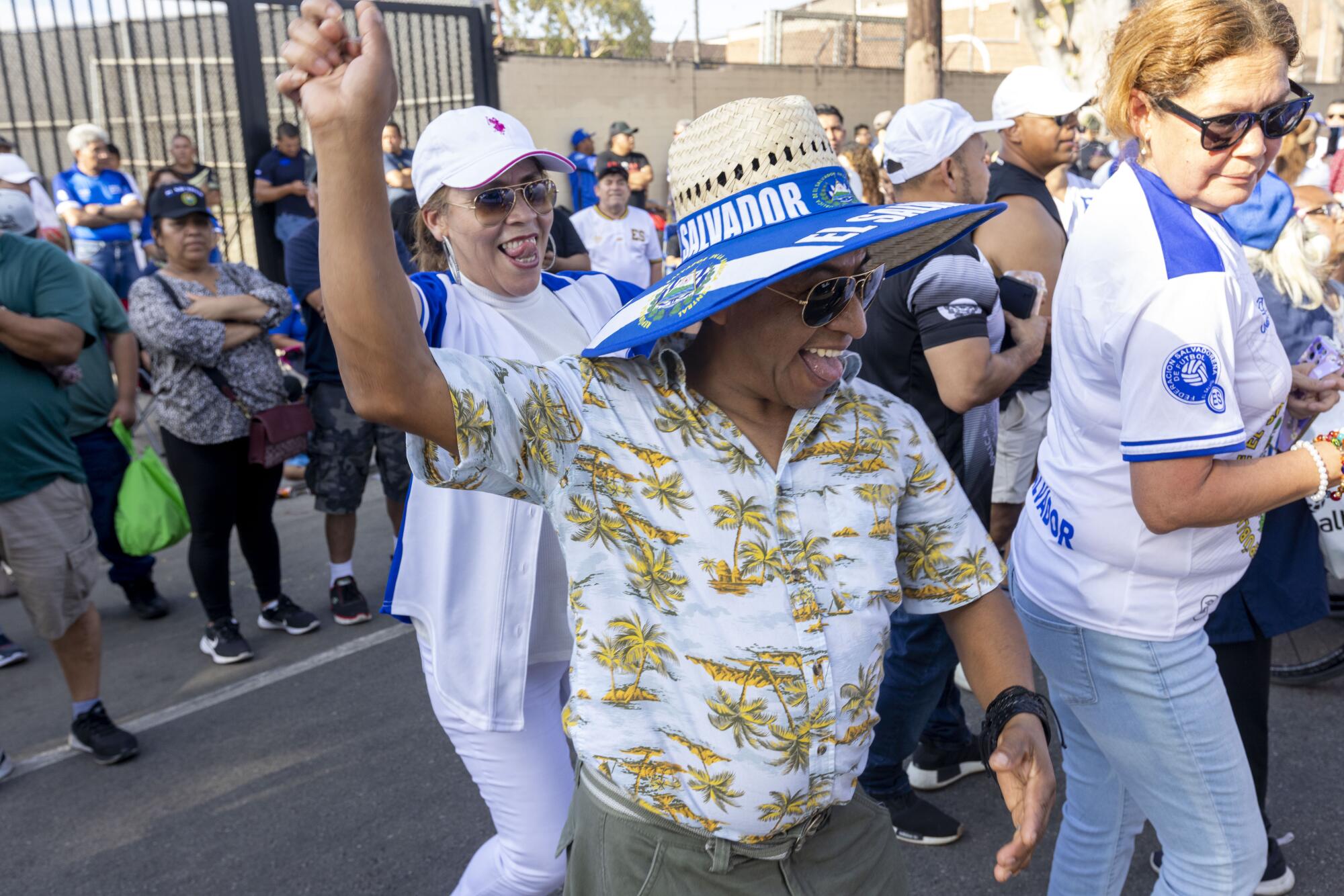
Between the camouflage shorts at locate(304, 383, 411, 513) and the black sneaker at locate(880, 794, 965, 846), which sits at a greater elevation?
the camouflage shorts at locate(304, 383, 411, 513)

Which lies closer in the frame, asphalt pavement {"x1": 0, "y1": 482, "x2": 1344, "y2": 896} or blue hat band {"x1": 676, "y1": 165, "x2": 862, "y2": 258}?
blue hat band {"x1": 676, "y1": 165, "x2": 862, "y2": 258}

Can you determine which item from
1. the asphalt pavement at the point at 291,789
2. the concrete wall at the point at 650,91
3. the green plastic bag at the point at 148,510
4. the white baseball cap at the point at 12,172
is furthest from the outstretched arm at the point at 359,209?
the concrete wall at the point at 650,91

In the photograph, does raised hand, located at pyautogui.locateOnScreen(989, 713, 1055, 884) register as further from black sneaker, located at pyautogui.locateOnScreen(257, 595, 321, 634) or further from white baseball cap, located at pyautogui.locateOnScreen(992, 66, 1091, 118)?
black sneaker, located at pyautogui.locateOnScreen(257, 595, 321, 634)

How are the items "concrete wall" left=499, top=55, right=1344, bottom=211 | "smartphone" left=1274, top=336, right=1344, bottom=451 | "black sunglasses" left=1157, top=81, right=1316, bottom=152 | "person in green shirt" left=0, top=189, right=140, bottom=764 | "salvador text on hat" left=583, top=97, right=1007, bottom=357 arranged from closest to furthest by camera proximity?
"salvador text on hat" left=583, top=97, right=1007, bottom=357 < "black sunglasses" left=1157, top=81, right=1316, bottom=152 < "smartphone" left=1274, top=336, right=1344, bottom=451 < "person in green shirt" left=0, top=189, right=140, bottom=764 < "concrete wall" left=499, top=55, right=1344, bottom=211

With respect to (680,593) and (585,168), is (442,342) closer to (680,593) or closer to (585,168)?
(680,593)

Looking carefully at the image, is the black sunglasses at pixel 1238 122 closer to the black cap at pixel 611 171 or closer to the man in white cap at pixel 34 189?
the man in white cap at pixel 34 189

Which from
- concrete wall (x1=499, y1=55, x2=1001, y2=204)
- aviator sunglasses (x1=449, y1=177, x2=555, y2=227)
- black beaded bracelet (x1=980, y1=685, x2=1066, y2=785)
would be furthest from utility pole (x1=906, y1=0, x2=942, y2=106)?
black beaded bracelet (x1=980, y1=685, x2=1066, y2=785)

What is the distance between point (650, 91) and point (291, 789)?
14.2 m

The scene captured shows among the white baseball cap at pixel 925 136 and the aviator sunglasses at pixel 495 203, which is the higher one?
the white baseball cap at pixel 925 136

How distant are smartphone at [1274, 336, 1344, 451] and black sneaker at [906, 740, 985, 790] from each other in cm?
137

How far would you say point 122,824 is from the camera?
3607 millimetres

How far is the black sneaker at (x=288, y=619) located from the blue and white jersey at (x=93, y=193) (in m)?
5.08

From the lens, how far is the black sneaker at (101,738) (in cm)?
401

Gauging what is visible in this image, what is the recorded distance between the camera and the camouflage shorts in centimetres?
534
